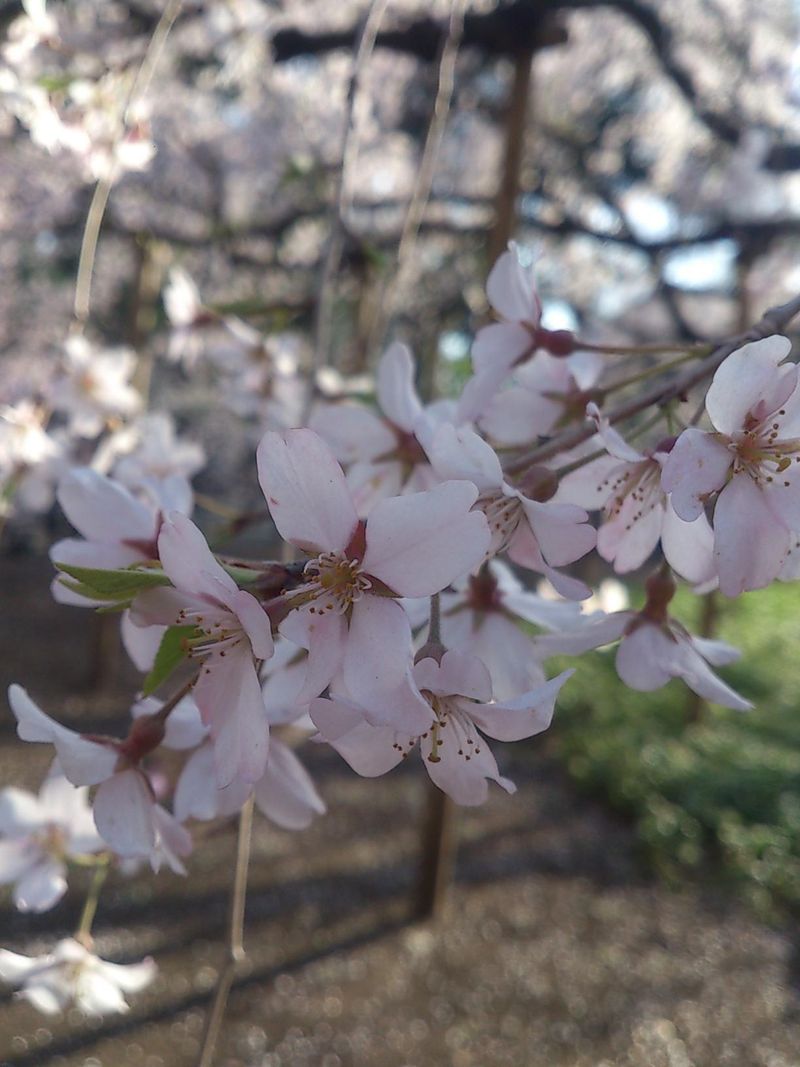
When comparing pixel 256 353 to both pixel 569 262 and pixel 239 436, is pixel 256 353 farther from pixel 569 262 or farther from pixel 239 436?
pixel 239 436

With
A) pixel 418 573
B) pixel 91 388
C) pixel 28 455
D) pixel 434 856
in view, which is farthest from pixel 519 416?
pixel 434 856

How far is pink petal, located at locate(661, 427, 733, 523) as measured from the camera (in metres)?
0.38

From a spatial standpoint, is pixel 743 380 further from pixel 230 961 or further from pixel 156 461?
pixel 156 461

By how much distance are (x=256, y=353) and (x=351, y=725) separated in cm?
109

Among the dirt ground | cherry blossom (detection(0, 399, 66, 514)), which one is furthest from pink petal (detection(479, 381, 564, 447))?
the dirt ground

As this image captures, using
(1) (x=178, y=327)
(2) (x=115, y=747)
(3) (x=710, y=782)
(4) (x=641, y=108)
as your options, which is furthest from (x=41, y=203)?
(2) (x=115, y=747)

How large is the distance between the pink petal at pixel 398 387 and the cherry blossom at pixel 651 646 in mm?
196

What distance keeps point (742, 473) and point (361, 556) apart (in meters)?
0.19

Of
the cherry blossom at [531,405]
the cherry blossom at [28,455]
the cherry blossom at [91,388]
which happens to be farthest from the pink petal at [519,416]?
the cherry blossom at [91,388]

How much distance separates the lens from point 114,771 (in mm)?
454

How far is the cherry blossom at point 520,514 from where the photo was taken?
0.39 m

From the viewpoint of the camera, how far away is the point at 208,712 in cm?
38

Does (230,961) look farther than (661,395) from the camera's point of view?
Yes

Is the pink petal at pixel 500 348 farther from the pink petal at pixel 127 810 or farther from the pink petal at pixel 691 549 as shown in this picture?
the pink petal at pixel 127 810
